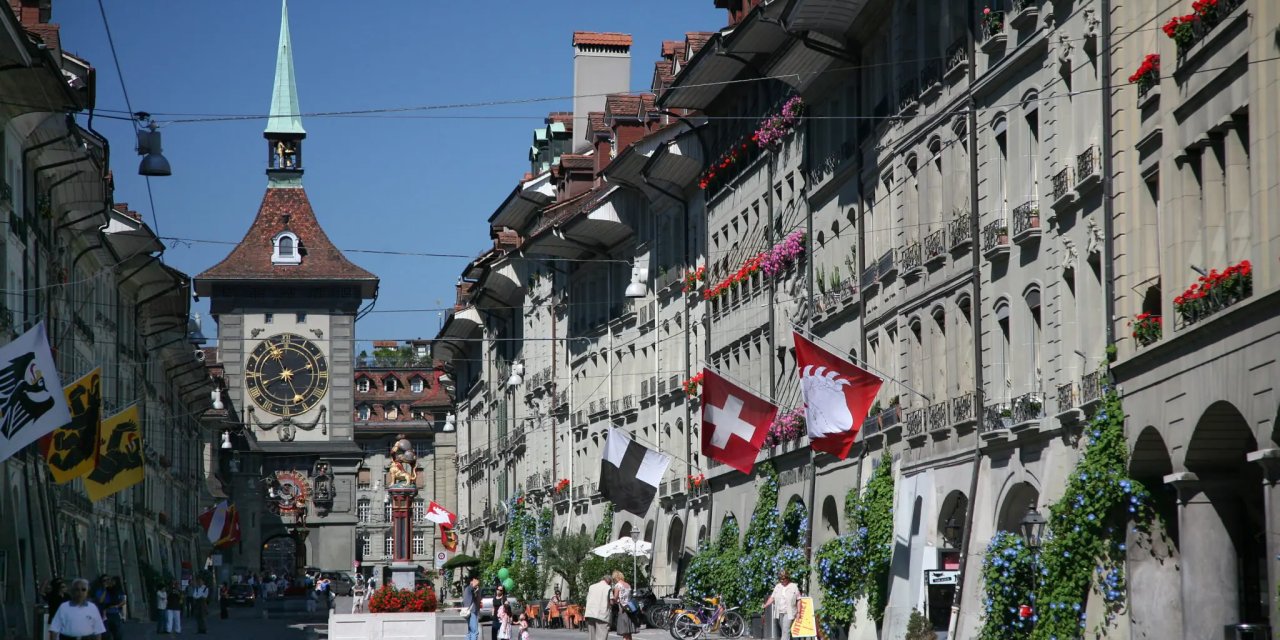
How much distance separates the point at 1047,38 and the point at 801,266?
1732cm

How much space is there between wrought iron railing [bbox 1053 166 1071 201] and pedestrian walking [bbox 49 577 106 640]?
48.8ft

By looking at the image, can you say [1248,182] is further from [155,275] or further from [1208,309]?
[155,275]

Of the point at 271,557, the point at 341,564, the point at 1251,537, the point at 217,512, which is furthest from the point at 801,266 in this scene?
the point at 271,557

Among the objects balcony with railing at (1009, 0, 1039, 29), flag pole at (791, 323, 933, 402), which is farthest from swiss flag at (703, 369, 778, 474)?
balcony with railing at (1009, 0, 1039, 29)

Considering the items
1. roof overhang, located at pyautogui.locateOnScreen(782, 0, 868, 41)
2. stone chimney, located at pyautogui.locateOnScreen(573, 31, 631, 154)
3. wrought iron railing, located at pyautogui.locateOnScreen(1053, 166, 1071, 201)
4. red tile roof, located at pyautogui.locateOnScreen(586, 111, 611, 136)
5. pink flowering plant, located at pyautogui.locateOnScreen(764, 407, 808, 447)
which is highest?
stone chimney, located at pyautogui.locateOnScreen(573, 31, 631, 154)

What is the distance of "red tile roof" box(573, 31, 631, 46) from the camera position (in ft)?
258

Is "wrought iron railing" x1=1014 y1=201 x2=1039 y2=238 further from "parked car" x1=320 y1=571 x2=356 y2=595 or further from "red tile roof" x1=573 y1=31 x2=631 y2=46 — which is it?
"parked car" x1=320 y1=571 x2=356 y2=595

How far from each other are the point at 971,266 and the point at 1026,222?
291 centimetres

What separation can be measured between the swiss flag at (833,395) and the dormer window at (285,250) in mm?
113645

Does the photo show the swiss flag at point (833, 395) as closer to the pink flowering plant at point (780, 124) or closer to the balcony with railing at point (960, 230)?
the balcony with railing at point (960, 230)

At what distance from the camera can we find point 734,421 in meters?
39.0

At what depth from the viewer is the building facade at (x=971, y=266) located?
24688 millimetres

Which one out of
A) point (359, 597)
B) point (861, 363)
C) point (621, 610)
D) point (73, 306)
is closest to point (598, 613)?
point (621, 610)

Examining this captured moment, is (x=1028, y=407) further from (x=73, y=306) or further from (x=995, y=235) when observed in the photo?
(x=73, y=306)
